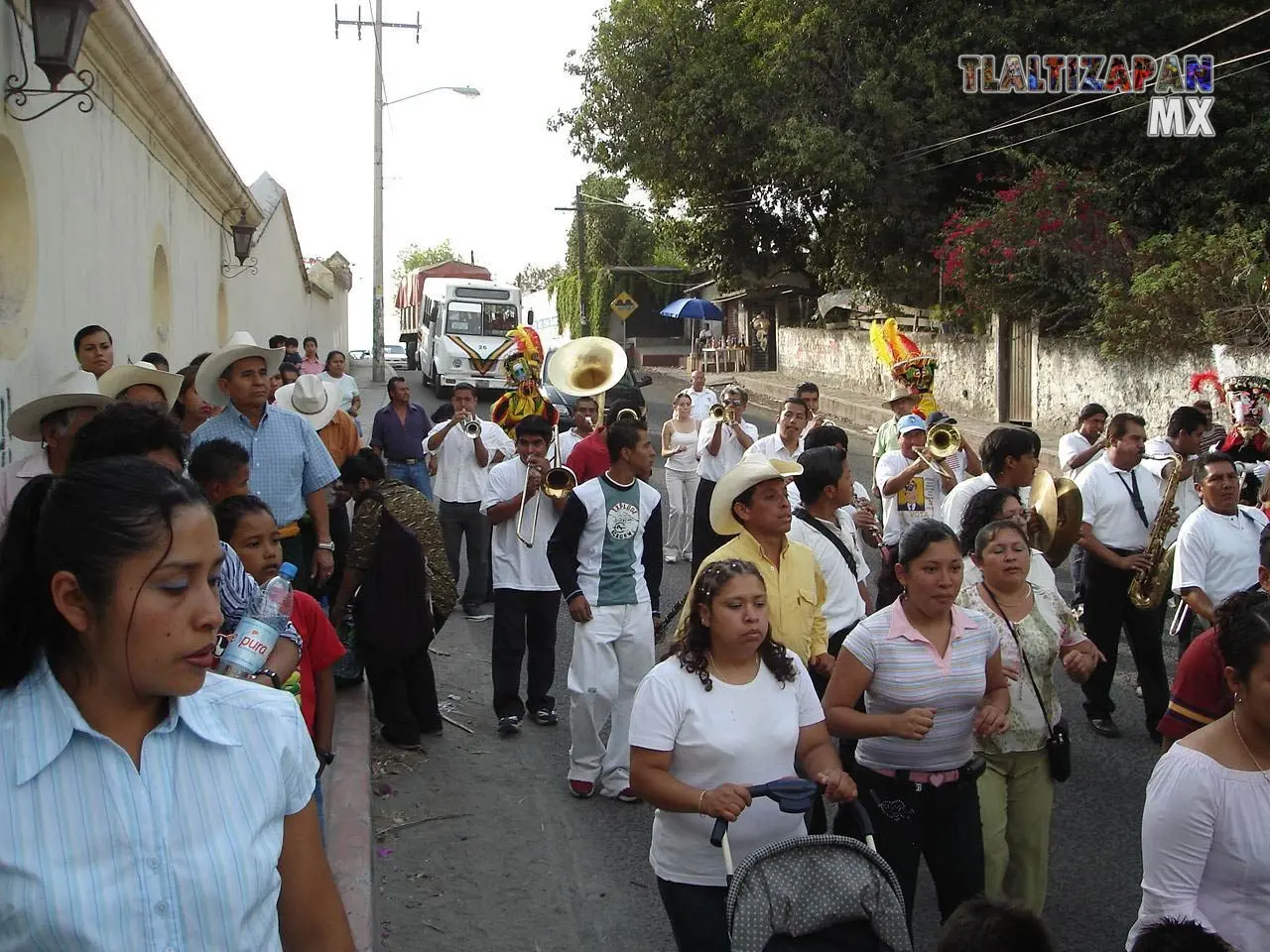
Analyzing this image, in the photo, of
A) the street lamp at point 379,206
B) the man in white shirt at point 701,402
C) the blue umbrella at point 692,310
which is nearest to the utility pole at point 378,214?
the street lamp at point 379,206

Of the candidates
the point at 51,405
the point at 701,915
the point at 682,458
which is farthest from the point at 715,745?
the point at 682,458

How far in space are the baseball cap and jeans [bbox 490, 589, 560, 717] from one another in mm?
2696

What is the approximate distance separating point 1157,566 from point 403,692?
4285 mm

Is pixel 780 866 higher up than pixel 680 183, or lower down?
lower down

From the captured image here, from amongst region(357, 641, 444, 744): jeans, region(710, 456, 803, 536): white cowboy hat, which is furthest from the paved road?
region(710, 456, 803, 536): white cowboy hat

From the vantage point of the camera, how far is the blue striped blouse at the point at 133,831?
1806 millimetres

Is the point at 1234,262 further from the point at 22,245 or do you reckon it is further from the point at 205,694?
the point at 205,694

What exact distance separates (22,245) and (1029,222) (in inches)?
707

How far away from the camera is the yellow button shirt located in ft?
16.2

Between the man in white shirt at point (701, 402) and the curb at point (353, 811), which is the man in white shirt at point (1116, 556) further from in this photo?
the man in white shirt at point (701, 402)

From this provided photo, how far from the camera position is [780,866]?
3100mm

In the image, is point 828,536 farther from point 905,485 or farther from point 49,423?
point 49,423

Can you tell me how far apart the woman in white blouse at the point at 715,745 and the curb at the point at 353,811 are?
1.06m

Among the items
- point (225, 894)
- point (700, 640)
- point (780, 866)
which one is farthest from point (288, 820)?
point (700, 640)
